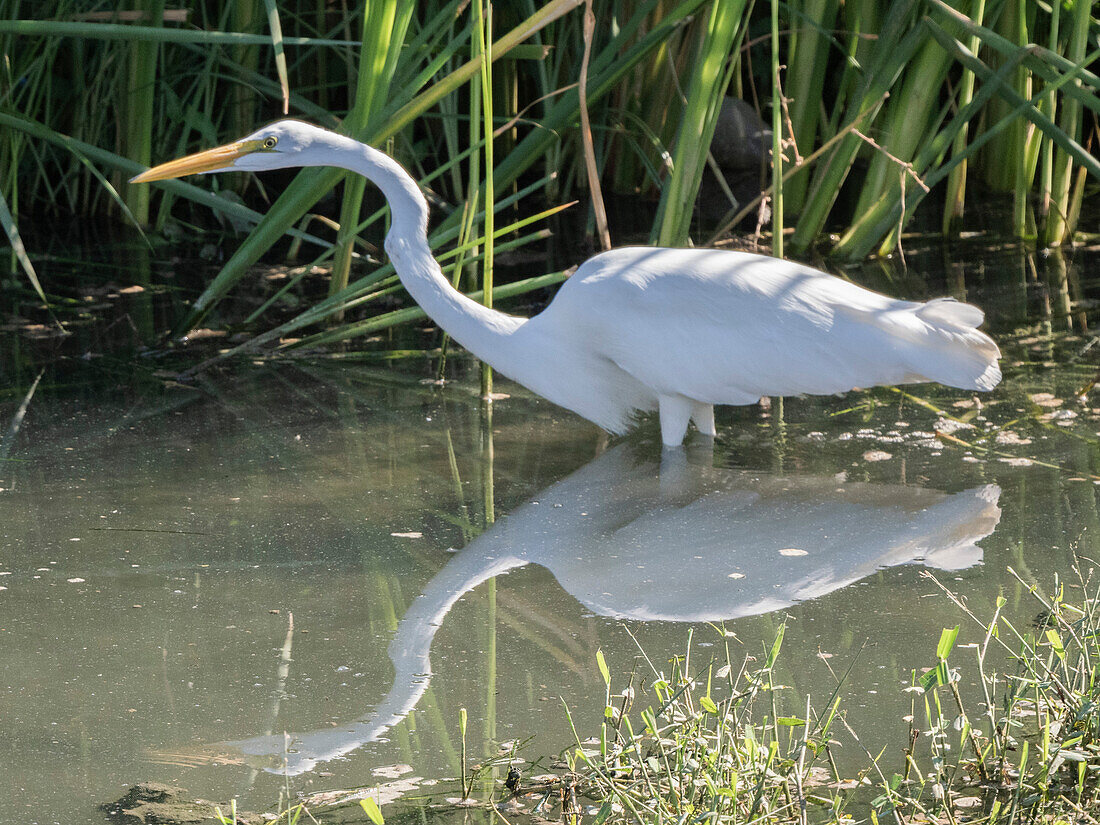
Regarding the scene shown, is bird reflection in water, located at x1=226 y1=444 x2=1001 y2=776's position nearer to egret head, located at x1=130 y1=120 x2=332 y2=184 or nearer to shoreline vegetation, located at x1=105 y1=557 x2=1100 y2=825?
shoreline vegetation, located at x1=105 y1=557 x2=1100 y2=825

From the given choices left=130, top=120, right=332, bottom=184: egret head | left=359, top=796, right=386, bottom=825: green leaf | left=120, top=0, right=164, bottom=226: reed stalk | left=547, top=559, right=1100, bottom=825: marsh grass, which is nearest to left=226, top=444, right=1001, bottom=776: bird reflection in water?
left=547, top=559, right=1100, bottom=825: marsh grass

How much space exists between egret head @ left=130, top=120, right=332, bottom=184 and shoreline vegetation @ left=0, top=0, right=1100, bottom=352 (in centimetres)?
31

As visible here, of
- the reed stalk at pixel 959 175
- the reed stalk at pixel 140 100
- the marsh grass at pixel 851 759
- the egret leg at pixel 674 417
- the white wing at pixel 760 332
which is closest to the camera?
the marsh grass at pixel 851 759

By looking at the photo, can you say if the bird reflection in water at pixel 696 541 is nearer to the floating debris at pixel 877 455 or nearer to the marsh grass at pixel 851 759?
the floating debris at pixel 877 455

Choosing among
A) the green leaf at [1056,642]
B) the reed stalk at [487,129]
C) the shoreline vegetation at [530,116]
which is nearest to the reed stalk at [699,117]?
the shoreline vegetation at [530,116]

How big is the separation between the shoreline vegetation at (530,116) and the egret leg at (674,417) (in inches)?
21.9

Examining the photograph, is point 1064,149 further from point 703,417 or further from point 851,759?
point 851,759

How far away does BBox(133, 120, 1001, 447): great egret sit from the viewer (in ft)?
12.0

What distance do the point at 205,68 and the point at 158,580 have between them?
352 centimetres

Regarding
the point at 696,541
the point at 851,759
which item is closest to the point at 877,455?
the point at 696,541

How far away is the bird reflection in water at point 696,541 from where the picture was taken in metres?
2.90

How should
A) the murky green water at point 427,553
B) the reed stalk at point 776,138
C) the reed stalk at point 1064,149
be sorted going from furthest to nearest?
the reed stalk at point 1064,149, the reed stalk at point 776,138, the murky green water at point 427,553

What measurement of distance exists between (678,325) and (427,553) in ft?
3.36

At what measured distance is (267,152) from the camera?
3.82 meters
